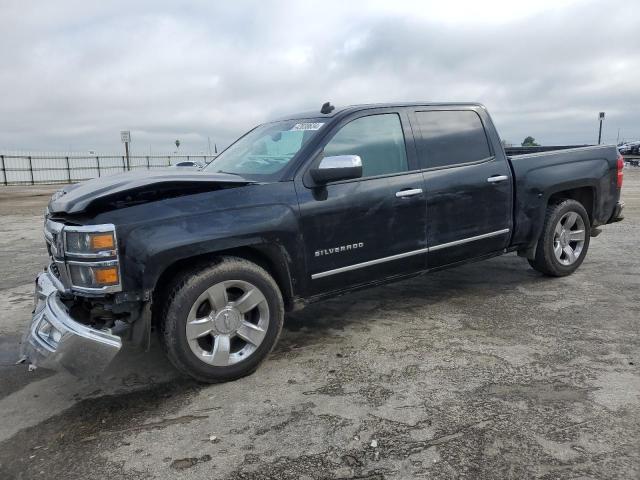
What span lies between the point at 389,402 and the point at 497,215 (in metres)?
2.40

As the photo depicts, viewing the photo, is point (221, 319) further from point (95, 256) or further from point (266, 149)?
point (266, 149)

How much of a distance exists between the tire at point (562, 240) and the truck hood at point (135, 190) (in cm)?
330

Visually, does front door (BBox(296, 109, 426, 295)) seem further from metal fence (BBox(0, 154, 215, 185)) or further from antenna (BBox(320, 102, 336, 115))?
metal fence (BBox(0, 154, 215, 185))

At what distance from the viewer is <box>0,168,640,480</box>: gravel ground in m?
2.53

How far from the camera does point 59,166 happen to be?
3083cm

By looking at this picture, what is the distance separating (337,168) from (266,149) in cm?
97

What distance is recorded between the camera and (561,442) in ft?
8.50

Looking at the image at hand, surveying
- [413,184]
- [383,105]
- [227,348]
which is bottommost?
[227,348]

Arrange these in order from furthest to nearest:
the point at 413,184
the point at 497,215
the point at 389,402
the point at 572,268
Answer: the point at 572,268, the point at 497,215, the point at 413,184, the point at 389,402

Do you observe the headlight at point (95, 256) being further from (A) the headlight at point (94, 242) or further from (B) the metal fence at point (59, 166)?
(B) the metal fence at point (59, 166)

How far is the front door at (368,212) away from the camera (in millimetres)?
3764

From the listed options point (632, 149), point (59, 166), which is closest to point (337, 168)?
point (59, 166)

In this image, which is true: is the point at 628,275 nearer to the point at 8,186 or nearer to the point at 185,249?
the point at 185,249

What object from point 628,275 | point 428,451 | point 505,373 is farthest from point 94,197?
point 628,275
